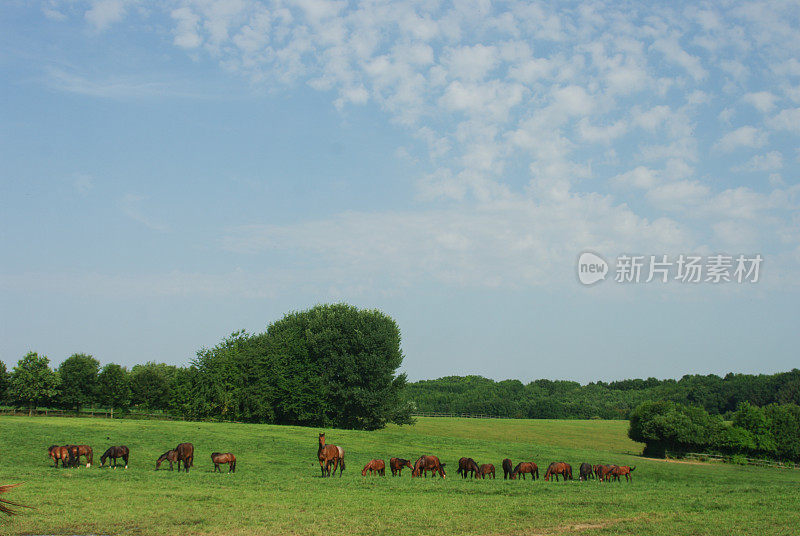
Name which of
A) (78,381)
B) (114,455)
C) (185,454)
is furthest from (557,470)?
(78,381)

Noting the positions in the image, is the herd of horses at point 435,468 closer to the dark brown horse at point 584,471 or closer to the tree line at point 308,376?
the dark brown horse at point 584,471

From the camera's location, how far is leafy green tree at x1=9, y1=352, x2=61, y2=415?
81.4 metres

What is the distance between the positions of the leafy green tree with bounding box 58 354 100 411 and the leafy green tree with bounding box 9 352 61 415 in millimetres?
3901

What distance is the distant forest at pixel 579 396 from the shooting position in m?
130

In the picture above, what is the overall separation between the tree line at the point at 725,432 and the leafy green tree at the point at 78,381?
269 ft

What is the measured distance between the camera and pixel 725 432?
71.3m

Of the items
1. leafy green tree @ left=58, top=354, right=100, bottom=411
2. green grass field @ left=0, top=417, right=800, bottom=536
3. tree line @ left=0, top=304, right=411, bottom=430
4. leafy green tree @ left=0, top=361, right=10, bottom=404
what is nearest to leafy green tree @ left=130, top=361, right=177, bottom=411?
leafy green tree @ left=58, top=354, right=100, bottom=411

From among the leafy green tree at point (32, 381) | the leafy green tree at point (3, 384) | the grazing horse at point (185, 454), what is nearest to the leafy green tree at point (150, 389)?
the leafy green tree at point (32, 381)

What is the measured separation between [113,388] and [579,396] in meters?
119

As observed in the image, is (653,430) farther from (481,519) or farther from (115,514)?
(115,514)

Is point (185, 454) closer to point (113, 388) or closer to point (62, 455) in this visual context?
point (62, 455)

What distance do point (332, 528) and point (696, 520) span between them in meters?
11.0

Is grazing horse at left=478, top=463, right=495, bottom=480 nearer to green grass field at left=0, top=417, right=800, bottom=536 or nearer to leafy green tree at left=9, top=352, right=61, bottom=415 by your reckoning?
green grass field at left=0, top=417, right=800, bottom=536

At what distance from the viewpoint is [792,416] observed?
232 ft
